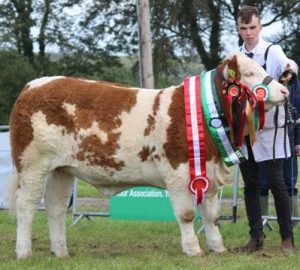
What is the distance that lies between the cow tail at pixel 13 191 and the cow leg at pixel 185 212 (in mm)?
1533

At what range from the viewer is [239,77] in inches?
242

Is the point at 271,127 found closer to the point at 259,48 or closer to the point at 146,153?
the point at 259,48

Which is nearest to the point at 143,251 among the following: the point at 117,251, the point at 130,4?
the point at 117,251

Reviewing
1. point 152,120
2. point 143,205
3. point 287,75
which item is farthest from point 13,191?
point 287,75

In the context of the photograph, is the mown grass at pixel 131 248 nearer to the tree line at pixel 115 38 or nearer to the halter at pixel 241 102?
the halter at pixel 241 102

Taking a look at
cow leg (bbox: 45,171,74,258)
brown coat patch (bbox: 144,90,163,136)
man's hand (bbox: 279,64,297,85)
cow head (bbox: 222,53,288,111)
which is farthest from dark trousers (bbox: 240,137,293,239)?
cow leg (bbox: 45,171,74,258)

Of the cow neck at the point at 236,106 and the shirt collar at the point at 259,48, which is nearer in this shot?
the cow neck at the point at 236,106

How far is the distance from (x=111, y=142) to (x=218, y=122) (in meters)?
0.98

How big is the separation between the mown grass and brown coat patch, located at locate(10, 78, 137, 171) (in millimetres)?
940

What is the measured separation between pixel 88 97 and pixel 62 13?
32.8m

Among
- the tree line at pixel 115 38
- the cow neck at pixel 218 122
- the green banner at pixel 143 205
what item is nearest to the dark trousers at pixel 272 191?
the cow neck at pixel 218 122

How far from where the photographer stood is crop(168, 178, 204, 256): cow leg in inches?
240

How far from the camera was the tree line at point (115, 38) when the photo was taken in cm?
3322

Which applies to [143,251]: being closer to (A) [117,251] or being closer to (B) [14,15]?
(A) [117,251]
